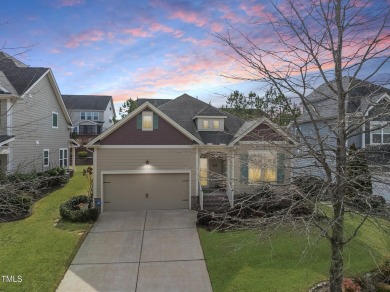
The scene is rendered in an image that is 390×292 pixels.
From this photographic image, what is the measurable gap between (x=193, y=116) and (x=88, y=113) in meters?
33.7

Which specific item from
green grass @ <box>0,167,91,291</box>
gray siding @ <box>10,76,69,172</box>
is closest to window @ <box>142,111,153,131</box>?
green grass @ <box>0,167,91,291</box>

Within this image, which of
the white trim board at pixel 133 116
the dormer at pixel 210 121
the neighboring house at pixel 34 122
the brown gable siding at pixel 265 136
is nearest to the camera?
the brown gable siding at pixel 265 136

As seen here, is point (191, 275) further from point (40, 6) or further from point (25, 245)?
point (40, 6)

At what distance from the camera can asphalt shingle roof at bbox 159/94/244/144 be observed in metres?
18.3

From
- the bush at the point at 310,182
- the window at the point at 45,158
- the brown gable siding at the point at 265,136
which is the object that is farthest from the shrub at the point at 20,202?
the window at the point at 45,158

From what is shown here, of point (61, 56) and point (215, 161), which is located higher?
point (61, 56)

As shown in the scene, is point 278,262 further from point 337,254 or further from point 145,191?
point 145,191

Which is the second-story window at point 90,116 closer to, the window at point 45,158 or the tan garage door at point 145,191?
the window at point 45,158

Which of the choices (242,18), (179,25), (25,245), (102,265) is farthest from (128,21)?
(25,245)

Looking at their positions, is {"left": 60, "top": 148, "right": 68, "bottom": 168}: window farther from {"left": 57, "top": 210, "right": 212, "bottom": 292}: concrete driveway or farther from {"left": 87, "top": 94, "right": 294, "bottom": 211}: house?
{"left": 57, "top": 210, "right": 212, "bottom": 292}: concrete driveway

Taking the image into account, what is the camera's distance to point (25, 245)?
11219 mm

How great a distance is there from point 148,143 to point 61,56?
282 inches

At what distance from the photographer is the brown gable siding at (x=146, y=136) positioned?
16391 millimetres

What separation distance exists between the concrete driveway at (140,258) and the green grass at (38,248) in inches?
16.7
